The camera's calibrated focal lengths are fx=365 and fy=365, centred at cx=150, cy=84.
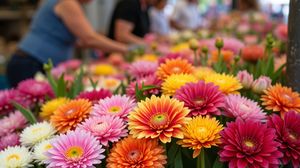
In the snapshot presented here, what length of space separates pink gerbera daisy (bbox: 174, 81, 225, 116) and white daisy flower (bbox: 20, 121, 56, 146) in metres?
0.25

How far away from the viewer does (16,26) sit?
4.13 m

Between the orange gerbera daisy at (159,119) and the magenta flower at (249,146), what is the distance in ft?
0.23

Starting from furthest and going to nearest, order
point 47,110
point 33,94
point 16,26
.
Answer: point 16,26, point 33,94, point 47,110

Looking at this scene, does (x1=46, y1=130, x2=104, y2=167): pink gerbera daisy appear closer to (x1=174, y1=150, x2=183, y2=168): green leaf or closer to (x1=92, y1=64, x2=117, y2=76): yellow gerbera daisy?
(x1=174, y1=150, x2=183, y2=168): green leaf

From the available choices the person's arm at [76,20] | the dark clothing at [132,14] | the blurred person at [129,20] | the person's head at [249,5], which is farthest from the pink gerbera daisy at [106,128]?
the person's head at [249,5]

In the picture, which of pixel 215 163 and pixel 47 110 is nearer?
pixel 215 163

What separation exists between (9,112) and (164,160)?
0.52 metres

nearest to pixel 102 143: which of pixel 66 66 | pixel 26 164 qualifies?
pixel 26 164

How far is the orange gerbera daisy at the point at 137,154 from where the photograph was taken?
0.56m

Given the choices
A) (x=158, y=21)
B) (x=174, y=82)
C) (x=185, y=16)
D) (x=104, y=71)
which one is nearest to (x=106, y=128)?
(x=174, y=82)

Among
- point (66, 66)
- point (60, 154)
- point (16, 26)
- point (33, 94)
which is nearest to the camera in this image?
point (60, 154)

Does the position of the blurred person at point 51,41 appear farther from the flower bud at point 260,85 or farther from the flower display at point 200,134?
the flower display at point 200,134

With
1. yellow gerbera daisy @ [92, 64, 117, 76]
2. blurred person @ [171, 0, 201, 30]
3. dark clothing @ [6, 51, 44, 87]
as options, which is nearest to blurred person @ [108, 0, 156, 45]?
dark clothing @ [6, 51, 44, 87]

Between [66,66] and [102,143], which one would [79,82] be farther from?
[66,66]
